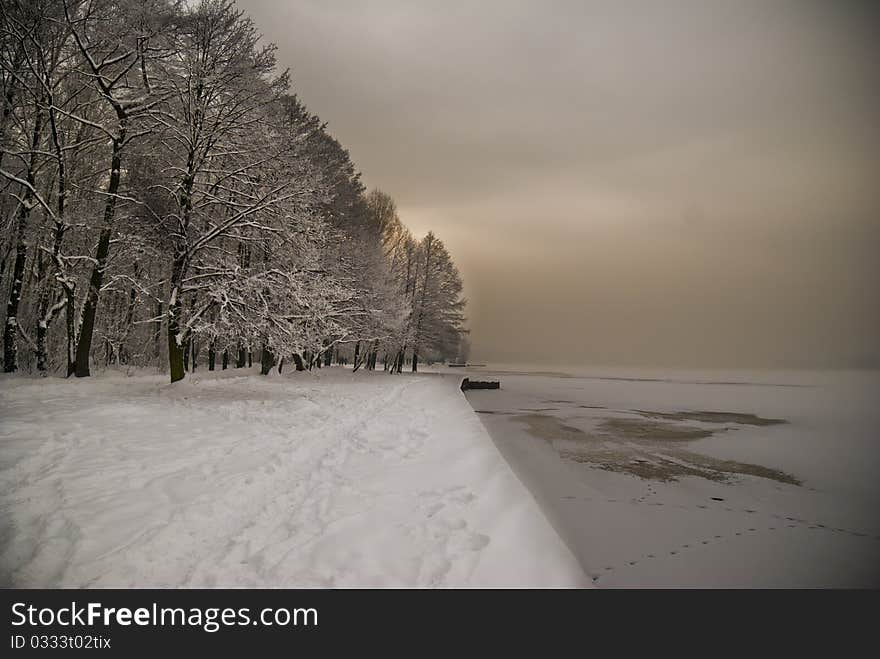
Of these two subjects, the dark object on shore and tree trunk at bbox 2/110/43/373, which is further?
the dark object on shore

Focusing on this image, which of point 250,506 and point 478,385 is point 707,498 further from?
point 478,385

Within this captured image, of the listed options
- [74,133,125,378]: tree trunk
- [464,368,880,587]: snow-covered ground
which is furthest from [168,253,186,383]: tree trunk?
[464,368,880,587]: snow-covered ground

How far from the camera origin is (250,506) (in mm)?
3971

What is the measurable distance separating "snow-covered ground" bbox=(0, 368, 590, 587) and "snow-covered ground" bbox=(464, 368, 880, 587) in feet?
2.38

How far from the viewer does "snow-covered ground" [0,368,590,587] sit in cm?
285

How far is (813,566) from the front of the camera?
3.63 m

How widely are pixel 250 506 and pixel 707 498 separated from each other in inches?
240

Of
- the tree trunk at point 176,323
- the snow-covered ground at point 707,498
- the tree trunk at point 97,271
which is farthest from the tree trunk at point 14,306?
the snow-covered ground at point 707,498

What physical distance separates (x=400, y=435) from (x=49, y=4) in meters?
13.1

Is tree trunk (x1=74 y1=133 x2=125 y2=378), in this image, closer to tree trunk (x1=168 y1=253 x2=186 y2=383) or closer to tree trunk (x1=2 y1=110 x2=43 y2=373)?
tree trunk (x1=2 y1=110 x2=43 y2=373)

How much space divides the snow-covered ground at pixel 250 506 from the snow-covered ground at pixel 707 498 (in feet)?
2.38

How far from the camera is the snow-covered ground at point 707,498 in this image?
351 centimetres
